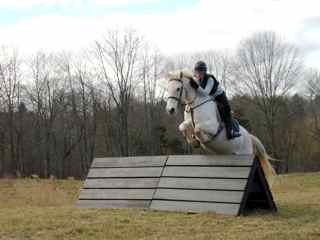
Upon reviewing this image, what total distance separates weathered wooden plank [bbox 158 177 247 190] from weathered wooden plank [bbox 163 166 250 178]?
2.2 inches

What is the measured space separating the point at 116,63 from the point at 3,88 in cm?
771

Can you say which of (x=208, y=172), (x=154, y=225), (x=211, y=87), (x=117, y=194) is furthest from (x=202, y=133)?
(x=154, y=225)

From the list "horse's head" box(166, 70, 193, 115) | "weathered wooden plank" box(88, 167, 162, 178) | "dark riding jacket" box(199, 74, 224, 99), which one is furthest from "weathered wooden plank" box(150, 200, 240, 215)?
"dark riding jacket" box(199, 74, 224, 99)

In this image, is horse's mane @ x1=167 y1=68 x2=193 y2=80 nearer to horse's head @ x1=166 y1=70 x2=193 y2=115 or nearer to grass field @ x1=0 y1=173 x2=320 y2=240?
horse's head @ x1=166 y1=70 x2=193 y2=115

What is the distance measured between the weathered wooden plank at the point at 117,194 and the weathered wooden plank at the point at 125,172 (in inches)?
9.7

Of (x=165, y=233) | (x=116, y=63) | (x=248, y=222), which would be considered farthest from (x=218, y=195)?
(x=116, y=63)

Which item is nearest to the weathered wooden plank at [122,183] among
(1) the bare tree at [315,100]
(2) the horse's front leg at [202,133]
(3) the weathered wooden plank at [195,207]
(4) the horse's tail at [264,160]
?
(3) the weathered wooden plank at [195,207]

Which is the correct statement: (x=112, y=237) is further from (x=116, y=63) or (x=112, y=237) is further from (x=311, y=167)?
(x=311, y=167)

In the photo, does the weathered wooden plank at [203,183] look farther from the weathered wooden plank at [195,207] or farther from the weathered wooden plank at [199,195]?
the weathered wooden plank at [195,207]

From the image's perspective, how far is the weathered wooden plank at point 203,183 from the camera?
5.86 metres

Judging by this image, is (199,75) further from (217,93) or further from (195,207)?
(195,207)

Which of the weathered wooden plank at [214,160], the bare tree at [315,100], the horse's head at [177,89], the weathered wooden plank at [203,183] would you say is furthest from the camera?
the bare tree at [315,100]

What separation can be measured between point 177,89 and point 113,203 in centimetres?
186

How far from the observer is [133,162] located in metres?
7.08
